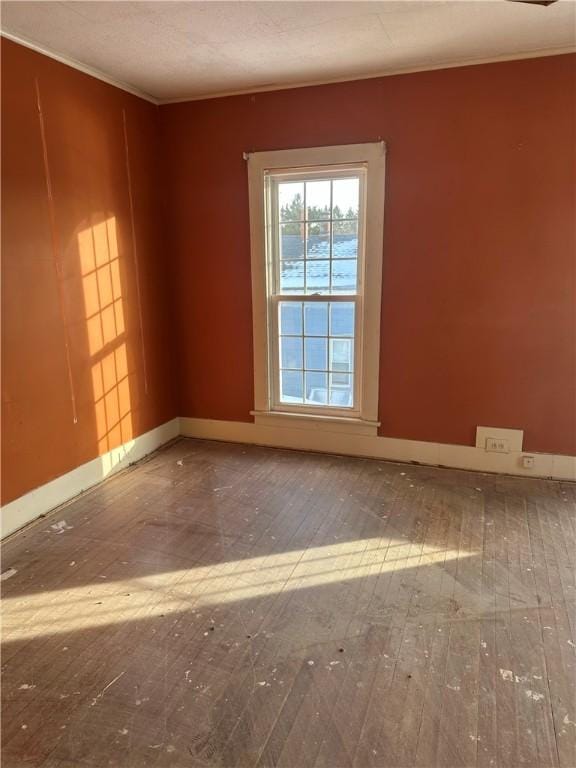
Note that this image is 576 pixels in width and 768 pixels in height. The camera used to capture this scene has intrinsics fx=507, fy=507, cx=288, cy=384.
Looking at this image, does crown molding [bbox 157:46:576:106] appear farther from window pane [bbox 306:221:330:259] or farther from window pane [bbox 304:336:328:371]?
window pane [bbox 304:336:328:371]

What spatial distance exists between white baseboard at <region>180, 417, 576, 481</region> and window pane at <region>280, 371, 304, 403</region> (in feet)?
0.76

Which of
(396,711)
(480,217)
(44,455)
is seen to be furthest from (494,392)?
(44,455)

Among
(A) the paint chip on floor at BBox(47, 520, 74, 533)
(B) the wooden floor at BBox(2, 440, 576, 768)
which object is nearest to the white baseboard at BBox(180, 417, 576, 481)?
(B) the wooden floor at BBox(2, 440, 576, 768)

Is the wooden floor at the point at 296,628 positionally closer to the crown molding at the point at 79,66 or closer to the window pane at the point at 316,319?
the window pane at the point at 316,319

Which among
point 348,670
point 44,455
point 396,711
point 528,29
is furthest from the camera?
point 44,455

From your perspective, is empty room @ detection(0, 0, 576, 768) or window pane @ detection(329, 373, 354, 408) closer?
empty room @ detection(0, 0, 576, 768)

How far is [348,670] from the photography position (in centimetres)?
184

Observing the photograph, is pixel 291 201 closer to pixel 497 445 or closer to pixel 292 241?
pixel 292 241

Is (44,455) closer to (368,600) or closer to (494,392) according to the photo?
(368,600)

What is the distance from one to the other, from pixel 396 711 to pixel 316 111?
11.3ft

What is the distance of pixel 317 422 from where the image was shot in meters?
3.89

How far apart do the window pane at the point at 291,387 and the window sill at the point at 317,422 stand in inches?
4.7

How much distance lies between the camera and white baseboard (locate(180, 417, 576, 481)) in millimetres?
3369

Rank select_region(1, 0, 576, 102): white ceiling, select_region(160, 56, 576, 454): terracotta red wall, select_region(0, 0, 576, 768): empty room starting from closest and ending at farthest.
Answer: select_region(0, 0, 576, 768): empty room → select_region(1, 0, 576, 102): white ceiling → select_region(160, 56, 576, 454): terracotta red wall
